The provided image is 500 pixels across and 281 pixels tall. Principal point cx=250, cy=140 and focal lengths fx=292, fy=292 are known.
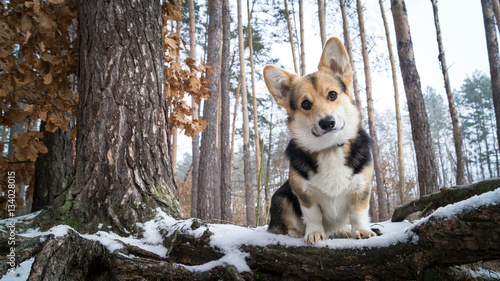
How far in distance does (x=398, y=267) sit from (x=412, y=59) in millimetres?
6140

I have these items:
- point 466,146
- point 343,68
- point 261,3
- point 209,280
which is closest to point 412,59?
point 343,68

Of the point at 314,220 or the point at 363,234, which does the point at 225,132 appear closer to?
Answer: the point at 314,220

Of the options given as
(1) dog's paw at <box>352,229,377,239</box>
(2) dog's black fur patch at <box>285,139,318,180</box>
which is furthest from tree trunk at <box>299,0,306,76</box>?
(1) dog's paw at <box>352,229,377,239</box>

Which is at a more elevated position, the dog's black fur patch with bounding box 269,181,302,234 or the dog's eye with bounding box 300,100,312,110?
the dog's eye with bounding box 300,100,312,110

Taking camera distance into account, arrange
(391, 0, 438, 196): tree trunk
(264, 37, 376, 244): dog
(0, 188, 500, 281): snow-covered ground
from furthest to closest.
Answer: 1. (391, 0, 438, 196): tree trunk
2. (264, 37, 376, 244): dog
3. (0, 188, 500, 281): snow-covered ground

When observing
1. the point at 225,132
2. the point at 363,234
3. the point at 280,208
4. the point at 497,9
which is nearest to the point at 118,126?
the point at 280,208

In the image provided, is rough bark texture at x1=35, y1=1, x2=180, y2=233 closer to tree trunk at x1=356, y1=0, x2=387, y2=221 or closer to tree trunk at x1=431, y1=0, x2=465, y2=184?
tree trunk at x1=431, y1=0, x2=465, y2=184

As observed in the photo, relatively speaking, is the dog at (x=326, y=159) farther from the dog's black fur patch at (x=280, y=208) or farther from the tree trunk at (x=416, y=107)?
the tree trunk at (x=416, y=107)

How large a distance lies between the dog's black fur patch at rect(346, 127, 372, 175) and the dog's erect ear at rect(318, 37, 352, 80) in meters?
0.63

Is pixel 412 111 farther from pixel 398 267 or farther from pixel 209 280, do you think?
pixel 209 280

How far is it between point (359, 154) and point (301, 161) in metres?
0.45

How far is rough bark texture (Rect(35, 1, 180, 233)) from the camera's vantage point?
8.35 feet

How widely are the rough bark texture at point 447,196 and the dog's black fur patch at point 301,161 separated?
1.05m

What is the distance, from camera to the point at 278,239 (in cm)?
216
